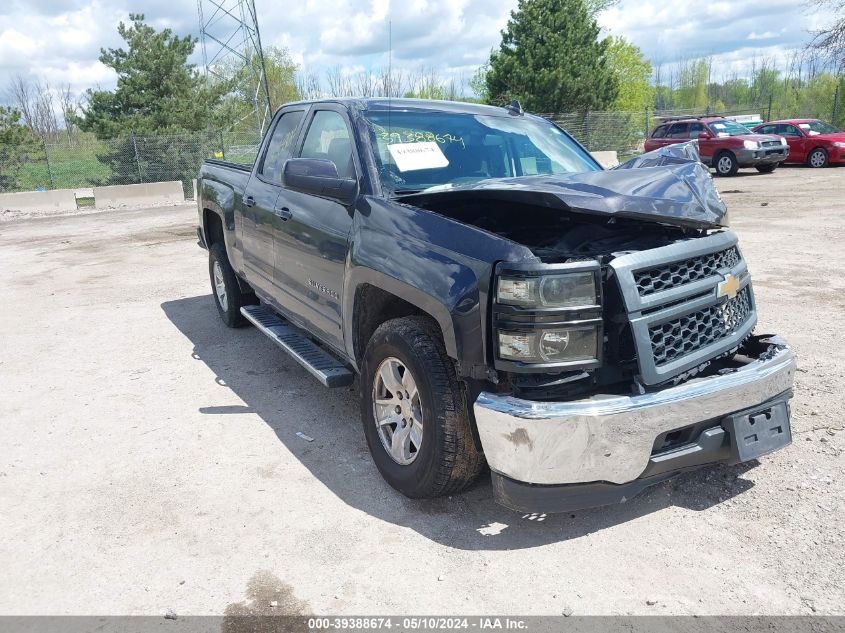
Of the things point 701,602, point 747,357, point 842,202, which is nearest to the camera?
point 701,602

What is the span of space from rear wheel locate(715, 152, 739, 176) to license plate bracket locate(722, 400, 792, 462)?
19.8 meters

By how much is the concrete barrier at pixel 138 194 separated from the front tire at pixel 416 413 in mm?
19459

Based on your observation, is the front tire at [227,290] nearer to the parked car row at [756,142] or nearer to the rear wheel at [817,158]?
the parked car row at [756,142]

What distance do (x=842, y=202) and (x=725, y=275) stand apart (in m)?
12.4

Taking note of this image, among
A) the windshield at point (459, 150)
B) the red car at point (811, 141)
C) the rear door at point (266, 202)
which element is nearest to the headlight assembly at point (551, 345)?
the windshield at point (459, 150)

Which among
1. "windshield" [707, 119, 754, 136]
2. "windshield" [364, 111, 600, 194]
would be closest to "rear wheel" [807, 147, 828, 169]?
"windshield" [707, 119, 754, 136]

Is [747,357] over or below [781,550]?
over

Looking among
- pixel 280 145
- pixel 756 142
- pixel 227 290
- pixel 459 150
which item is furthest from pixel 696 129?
pixel 459 150

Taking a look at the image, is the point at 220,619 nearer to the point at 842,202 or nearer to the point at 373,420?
the point at 373,420

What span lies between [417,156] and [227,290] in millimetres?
3151

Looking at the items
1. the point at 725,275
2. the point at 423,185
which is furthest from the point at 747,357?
the point at 423,185

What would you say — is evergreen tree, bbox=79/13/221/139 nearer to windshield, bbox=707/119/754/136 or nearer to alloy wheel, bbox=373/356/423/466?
windshield, bbox=707/119/754/136

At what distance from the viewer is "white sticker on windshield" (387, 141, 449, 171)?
152 inches

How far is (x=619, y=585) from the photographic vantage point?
2742 millimetres
